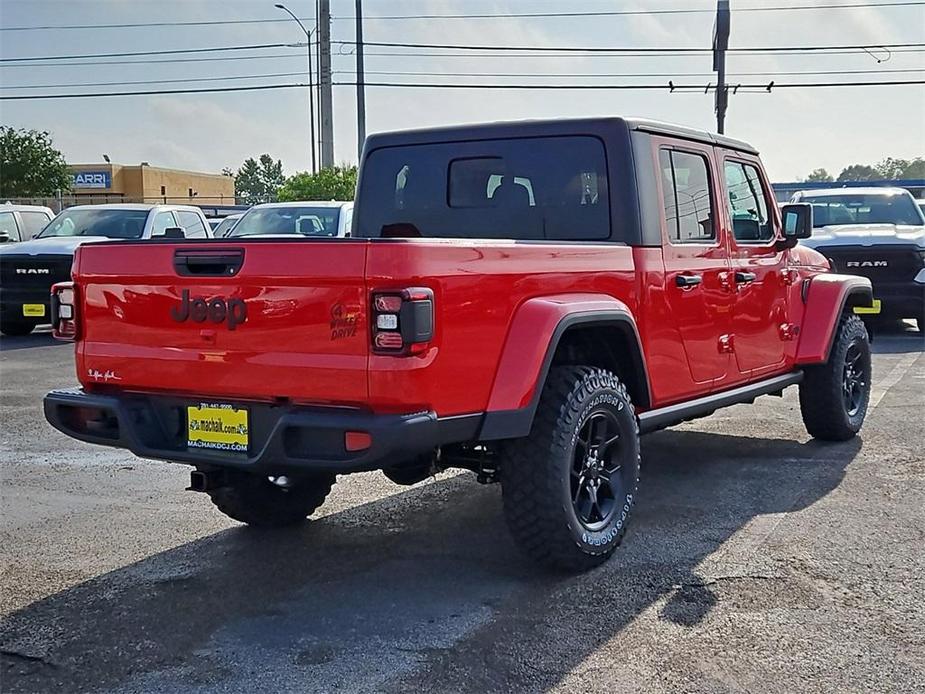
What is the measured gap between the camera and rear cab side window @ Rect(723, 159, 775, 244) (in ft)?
19.7

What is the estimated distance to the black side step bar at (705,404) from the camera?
5082mm

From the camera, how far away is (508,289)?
402 centimetres

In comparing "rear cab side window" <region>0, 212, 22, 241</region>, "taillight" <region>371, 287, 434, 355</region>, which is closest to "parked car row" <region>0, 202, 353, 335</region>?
"rear cab side window" <region>0, 212, 22, 241</region>

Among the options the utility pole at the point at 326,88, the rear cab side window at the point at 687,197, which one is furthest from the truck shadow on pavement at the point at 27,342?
the utility pole at the point at 326,88

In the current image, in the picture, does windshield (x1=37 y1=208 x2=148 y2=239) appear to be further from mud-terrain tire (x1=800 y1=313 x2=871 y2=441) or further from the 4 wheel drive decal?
the 4 wheel drive decal

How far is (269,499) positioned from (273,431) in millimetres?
1428

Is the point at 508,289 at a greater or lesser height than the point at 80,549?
greater

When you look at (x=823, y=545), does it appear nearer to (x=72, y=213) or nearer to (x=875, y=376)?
(x=875, y=376)

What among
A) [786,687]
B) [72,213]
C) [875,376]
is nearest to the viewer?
[786,687]

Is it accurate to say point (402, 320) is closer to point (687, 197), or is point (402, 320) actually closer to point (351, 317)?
point (351, 317)

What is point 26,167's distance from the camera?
4856cm

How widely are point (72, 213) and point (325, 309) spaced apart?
506 inches

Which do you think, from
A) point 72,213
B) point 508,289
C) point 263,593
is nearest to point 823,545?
point 508,289

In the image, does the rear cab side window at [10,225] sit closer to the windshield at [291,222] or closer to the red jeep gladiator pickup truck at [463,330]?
the windshield at [291,222]
